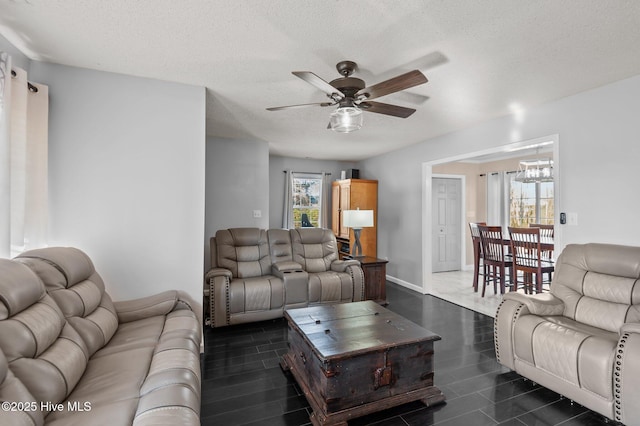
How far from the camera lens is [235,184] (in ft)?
17.1

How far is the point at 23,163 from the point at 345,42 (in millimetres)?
2423

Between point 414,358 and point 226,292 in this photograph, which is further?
point 226,292

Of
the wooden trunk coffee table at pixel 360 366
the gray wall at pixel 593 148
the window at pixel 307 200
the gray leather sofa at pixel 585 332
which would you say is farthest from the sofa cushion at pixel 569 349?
the window at pixel 307 200

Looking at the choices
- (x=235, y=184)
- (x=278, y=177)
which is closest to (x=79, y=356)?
(x=235, y=184)

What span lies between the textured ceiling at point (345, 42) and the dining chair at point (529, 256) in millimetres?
1909

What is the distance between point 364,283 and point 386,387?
229 cm

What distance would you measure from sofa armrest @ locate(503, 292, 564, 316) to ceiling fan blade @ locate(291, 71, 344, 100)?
7.10ft

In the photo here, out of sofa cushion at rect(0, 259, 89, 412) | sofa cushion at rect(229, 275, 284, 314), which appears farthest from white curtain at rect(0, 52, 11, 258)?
sofa cushion at rect(229, 275, 284, 314)

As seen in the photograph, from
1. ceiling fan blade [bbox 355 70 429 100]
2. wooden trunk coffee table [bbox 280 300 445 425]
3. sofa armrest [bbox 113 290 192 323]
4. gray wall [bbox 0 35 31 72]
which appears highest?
gray wall [bbox 0 35 31 72]

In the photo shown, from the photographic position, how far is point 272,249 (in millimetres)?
4277

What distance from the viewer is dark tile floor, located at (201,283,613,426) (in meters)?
1.97

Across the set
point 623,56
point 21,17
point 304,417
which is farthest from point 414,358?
point 21,17

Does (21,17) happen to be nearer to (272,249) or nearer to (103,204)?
(103,204)

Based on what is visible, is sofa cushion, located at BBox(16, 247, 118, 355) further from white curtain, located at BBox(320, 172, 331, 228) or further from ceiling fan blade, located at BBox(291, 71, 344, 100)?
white curtain, located at BBox(320, 172, 331, 228)
